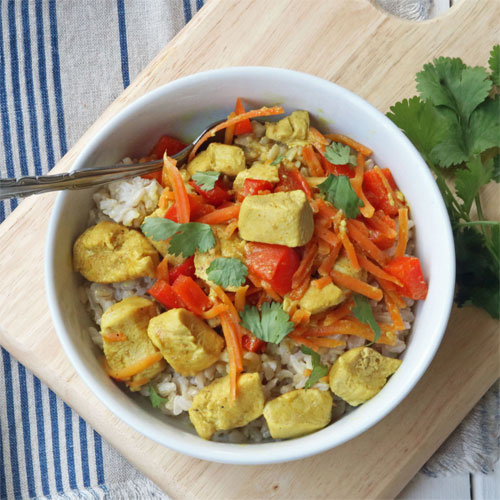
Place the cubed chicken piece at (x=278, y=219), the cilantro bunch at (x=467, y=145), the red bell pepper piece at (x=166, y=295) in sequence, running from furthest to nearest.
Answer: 1. the cilantro bunch at (x=467, y=145)
2. the red bell pepper piece at (x=166, y=295)
3. the cubed chicken piece at (x=278, y=219)

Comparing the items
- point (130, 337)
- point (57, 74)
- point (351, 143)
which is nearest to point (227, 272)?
point (130, 337)

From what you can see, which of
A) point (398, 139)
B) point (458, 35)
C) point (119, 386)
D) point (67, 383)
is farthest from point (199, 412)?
point (458, 35)

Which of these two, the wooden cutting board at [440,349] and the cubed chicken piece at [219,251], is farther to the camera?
the wooden cutting board at [440,349]

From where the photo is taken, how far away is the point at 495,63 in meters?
2.69

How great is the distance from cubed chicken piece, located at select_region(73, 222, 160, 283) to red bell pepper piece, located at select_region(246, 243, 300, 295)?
396mm

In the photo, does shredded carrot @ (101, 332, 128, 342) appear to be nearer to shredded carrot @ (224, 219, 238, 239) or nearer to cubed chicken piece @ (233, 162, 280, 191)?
shredded carrot @ (224, 219, 238, 239)

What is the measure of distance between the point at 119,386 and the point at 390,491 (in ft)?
4.27

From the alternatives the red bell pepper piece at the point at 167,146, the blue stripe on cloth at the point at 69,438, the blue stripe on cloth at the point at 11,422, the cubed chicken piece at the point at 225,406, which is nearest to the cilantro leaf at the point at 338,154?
the red bell pepper piece at the point at 167,146

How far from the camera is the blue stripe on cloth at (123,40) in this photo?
3412 millimetres

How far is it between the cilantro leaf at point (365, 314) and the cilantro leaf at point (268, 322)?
261 millimetres

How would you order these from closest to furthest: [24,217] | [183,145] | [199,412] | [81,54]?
[199,412]
[183,145]
[24,217]
[81,54]

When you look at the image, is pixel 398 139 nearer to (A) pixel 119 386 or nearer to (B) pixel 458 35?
(B) pixel 458 35

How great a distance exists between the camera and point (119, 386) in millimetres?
2516

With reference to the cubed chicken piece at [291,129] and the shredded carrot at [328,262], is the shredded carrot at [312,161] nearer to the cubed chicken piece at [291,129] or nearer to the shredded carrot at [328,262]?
the cubed chicken piece at [291,129]
